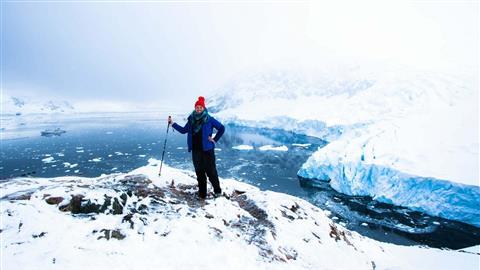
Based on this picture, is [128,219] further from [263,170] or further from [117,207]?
[263,170]

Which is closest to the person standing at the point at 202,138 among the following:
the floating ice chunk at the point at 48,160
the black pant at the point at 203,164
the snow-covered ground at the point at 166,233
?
the black pant at the point at 203,164

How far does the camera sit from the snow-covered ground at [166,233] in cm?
363

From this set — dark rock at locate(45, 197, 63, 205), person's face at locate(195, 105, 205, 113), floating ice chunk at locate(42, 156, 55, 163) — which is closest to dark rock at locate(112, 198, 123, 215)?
dark rock at locate(45, 197, 63, 205)

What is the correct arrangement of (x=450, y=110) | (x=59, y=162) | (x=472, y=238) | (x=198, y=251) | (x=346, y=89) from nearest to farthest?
(x=198, y=251), (x=472, y=238), (x=450, y=110), (x=59, y=162), (x=346, y=89)

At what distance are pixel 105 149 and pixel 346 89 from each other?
3125 inches

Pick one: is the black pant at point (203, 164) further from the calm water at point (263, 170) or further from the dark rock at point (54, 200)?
the calm water at point (263, 170)

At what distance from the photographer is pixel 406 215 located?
21656 mm

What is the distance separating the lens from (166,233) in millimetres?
4367

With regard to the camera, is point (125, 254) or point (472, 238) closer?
point (125, 254)

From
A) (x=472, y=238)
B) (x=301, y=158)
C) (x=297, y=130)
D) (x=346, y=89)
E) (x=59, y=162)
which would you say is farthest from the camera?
(x=346, y=89)

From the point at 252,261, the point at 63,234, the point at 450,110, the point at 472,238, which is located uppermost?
the point at 450,110

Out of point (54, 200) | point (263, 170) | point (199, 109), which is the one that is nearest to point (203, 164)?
point (199, 109)

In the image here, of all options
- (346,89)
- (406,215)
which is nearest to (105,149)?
(406,215)

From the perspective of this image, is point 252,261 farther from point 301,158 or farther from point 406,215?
point 301,158
